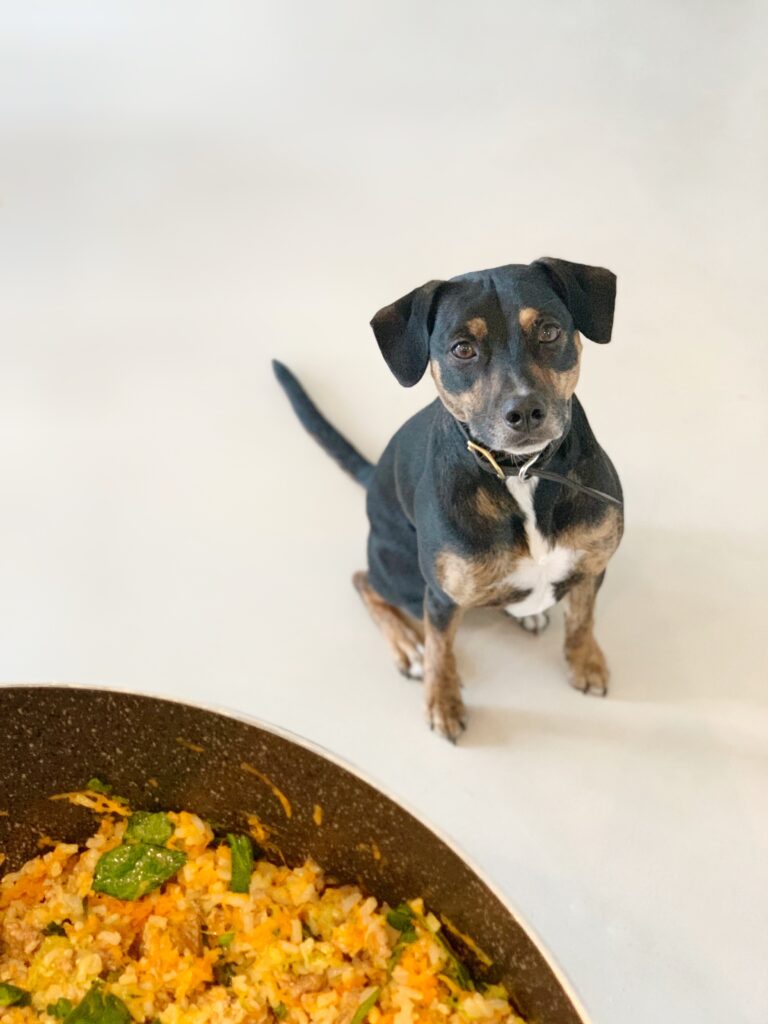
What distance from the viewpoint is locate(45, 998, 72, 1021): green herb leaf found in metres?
1.44

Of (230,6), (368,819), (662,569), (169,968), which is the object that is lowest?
(169,968)

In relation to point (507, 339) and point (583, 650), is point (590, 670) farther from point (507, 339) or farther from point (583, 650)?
point (507, 339)

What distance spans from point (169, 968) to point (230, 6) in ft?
9.08

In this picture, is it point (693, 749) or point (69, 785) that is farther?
point (693, 749)

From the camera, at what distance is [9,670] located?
212 cm

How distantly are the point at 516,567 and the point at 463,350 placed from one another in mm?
397

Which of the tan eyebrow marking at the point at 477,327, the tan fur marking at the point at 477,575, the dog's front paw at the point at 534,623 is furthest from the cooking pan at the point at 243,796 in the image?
the dog's front paw at the point at 534,623

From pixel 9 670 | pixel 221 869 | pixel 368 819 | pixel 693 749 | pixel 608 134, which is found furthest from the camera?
pixel 608 134

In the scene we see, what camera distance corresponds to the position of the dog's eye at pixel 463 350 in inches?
55.6

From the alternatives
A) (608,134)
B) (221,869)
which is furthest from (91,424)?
(608,134)

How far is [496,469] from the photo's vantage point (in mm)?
1509

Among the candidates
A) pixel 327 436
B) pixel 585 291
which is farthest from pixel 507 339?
pixel 327 436

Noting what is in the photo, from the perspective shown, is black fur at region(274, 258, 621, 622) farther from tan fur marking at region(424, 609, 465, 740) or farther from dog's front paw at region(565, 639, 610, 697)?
dog's front paw at region(565, 639, 610, 697)

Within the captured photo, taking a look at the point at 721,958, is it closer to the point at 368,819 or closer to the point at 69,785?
the point at 368,819
